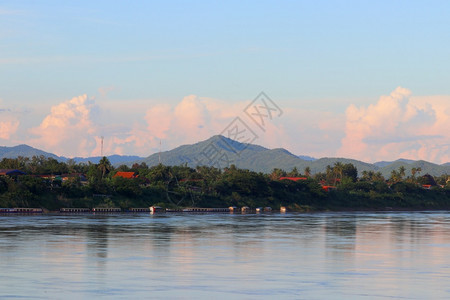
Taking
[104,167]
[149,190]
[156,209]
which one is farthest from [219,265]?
[104,167]

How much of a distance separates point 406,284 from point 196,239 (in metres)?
35.5

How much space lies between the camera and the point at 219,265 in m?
50.3

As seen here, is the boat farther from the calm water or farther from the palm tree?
the calm water

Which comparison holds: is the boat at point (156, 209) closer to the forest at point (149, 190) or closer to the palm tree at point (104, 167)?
the forest at point (149, 190)

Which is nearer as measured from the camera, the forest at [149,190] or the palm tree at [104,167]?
the forest at [149,190]

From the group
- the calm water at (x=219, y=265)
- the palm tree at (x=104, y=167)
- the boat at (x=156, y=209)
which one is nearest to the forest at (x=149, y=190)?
the palm tree at (x=104, y=167)

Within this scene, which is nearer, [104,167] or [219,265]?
[219,265]

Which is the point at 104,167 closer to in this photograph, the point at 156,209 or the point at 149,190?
the point at 149,190

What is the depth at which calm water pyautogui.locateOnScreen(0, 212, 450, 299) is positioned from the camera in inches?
1501

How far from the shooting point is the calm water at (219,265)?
38125 mm

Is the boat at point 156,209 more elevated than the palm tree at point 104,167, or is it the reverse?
the palm tree at point 104,167

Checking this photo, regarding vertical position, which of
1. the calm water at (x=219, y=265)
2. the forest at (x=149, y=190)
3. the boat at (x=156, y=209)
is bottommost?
the calm water at (x=219, y=265)

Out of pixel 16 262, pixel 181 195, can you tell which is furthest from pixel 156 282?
pixel 181 195

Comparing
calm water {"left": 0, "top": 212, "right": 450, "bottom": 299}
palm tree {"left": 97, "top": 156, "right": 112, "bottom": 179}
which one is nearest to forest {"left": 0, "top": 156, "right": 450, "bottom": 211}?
palm tree {"left": 97, "top": 156, "right": 112, "bottom": 179}
